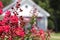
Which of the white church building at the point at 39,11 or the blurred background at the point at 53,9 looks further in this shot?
the blurred background at the point at 53,9

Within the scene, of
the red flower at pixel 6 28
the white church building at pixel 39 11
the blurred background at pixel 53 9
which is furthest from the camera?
the blurred background at pixel 53 9

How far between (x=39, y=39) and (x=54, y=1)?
173 feet

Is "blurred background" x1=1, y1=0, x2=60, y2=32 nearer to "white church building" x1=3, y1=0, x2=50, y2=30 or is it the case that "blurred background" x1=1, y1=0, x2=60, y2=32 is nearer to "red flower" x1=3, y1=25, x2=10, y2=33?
"white church building" x1=3, y1=0, x2=50, y2=30

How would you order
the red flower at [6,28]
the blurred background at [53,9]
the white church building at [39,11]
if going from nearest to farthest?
the red flower at [6,28], the white church building at [39,11], the blurred background at [53,9]

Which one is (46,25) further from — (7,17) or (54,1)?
(7,17)

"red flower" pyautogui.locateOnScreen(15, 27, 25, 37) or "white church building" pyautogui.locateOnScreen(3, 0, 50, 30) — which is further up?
"white church building" pyautogui.locateOnScreen(3, 0, 50, 30)

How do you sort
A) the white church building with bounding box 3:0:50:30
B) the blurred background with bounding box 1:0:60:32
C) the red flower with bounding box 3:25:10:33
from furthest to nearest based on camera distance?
the blurred background with bounding box 1:0:60:32, the white church building with bounding box 3:0:50:30, the red flower with bounding box 3:25:10:33

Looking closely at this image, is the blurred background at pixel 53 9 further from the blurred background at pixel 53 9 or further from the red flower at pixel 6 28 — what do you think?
the red flower at pixel 6 28

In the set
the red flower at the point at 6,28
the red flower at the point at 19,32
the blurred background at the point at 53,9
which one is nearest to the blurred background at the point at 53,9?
the blurred background at the point at 53,9

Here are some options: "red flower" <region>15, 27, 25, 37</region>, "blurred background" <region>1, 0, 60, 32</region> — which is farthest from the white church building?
"red flower" <region>15, 27, 25, 37</region>

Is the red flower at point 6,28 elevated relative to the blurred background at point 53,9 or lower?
lower

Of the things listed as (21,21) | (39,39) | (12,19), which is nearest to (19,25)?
(21,21)

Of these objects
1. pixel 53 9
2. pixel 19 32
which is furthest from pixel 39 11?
pixel 19 32

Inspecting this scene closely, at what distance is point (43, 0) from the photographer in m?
56.5
